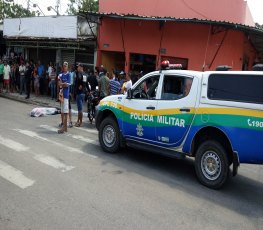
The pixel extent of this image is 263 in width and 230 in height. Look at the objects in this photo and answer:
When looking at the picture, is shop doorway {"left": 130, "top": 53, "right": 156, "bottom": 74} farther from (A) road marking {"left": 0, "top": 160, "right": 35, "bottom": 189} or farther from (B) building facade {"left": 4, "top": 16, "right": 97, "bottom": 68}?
(A) road marking {"left": 0, "top": 160, "right": 35, "bottom": 189}

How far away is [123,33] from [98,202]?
39.5 ft

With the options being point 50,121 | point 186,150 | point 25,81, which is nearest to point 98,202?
point 186,150

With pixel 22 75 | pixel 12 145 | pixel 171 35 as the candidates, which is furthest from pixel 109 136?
pixel 22 75

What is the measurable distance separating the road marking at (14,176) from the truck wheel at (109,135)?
2.34 meters

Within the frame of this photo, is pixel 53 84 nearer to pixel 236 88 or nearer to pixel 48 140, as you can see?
pixel 48 140

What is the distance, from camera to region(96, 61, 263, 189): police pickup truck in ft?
19.0

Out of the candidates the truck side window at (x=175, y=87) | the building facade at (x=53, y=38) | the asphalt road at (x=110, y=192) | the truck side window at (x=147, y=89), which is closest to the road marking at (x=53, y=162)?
the asphalt road at (x=110, y=192)

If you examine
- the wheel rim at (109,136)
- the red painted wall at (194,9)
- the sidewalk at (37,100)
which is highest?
the red painted wall at (194,9)

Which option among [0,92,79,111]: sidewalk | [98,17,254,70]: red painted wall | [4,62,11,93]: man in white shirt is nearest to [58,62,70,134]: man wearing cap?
[0,92,79,111]: sidewalk

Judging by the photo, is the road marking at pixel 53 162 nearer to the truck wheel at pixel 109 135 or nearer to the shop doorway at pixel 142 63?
the truck wheel at pixel 109 135

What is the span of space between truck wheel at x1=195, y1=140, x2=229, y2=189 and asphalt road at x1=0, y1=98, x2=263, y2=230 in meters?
0.18

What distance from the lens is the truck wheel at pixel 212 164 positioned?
6152 mm

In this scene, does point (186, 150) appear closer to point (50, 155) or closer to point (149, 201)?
point (149, 201)

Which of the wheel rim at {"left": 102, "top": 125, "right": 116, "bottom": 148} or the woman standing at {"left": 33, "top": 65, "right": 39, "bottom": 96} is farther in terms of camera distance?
the woman standing at {"left": 33, "top": 65, "right": 39, "bottom": 96}
